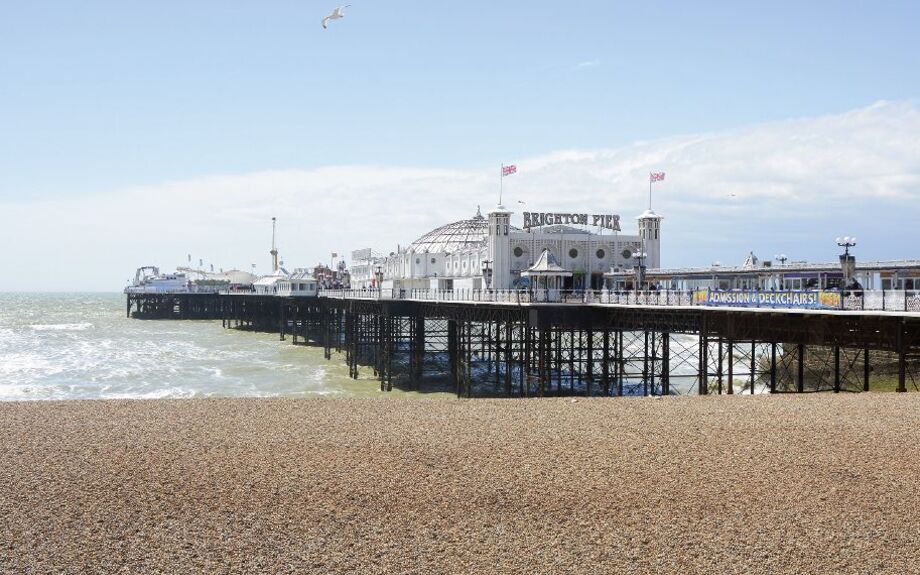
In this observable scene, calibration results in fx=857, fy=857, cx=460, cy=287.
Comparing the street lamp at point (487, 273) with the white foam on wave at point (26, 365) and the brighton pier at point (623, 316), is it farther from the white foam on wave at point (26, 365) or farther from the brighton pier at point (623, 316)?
the white foam on wave at point (26, 365)

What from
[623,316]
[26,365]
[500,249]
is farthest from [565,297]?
[26,365]

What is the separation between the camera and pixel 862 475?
15.8 metres

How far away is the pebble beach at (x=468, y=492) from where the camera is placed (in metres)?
12.5

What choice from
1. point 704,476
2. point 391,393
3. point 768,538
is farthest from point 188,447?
point 391,393

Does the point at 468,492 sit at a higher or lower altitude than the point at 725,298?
lower

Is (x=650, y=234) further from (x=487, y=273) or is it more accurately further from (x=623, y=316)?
(x=623, y=316)

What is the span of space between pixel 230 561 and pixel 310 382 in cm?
4009

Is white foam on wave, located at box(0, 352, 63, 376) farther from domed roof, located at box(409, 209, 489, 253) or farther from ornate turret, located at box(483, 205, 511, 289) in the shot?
domed roof, located at box(409, 209, 489, 253)

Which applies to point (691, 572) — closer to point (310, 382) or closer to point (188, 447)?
point (188, 447)

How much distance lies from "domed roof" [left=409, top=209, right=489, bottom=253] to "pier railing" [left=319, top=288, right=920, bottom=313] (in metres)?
33.7

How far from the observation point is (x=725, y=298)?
3056 cm

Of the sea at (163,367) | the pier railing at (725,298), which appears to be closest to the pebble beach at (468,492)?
the pier railing at (725,298)

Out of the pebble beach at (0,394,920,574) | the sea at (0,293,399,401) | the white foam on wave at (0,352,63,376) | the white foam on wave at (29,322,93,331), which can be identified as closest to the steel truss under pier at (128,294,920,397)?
the sea at (0,293,399,401)

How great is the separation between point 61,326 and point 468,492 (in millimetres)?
109631
